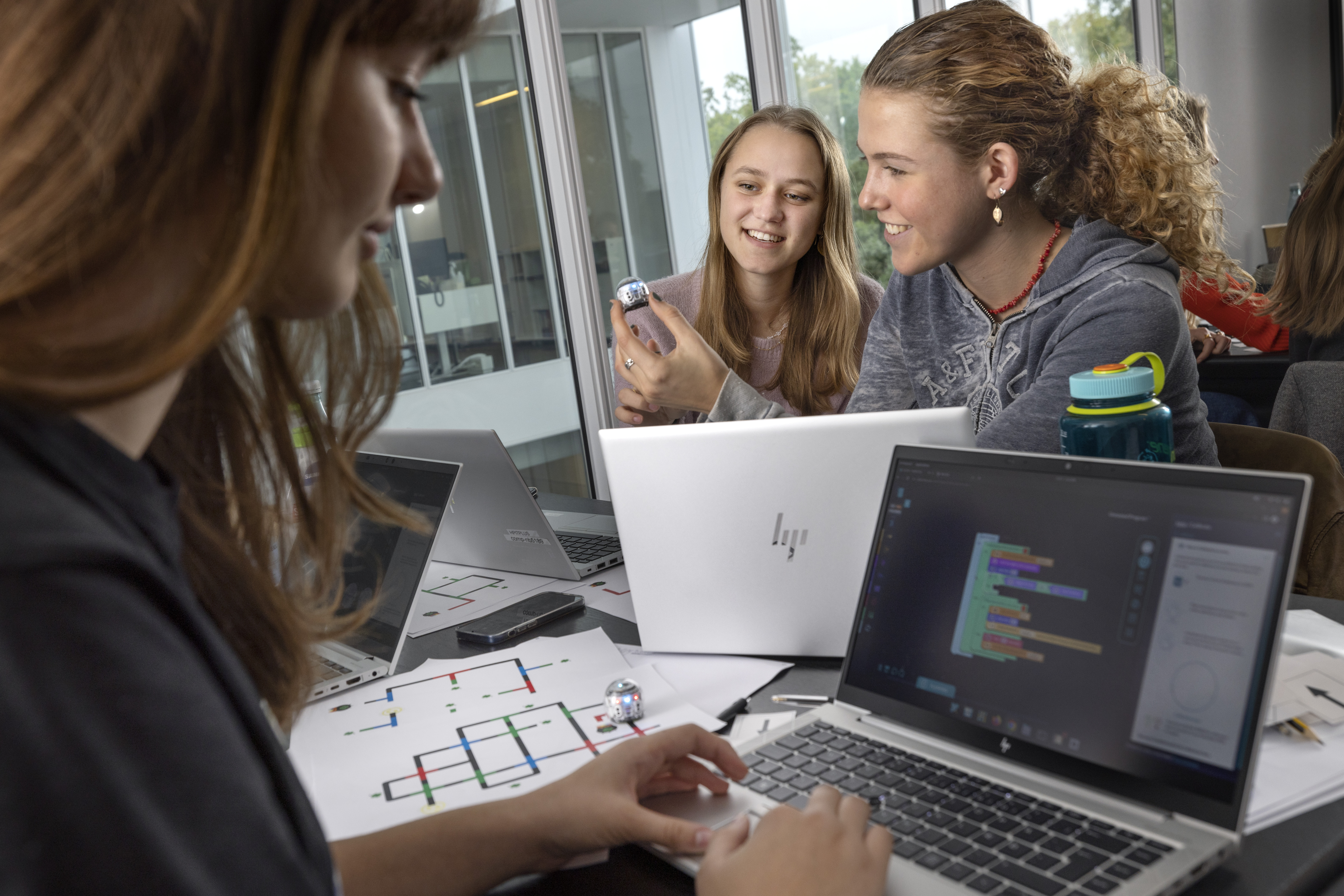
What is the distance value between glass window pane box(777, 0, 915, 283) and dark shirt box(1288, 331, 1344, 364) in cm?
131

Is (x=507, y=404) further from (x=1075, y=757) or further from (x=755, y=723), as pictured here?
(x=1075, y=757)

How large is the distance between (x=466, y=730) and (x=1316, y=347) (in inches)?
97.3

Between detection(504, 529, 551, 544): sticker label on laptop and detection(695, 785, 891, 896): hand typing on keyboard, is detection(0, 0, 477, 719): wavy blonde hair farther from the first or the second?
detection(504, 529, 551, 544): sticker label on laptop

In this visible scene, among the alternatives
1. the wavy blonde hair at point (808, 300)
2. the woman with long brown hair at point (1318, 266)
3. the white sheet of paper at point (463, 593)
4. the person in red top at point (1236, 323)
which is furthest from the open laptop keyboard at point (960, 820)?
the person in red top at point (1236, 323)

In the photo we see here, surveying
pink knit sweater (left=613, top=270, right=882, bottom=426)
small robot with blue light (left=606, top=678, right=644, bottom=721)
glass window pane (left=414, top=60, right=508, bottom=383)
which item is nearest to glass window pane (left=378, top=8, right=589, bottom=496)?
glass window pane (left=414, top=60, right=508, bottom=383)

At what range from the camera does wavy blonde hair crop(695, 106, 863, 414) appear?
2.23 meters

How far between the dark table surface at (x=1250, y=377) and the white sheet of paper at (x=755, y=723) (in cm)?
276

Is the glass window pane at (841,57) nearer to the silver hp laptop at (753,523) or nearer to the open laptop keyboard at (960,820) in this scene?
the silver hp laptop at (753,523)

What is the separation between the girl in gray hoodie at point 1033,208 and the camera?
54.1 inches

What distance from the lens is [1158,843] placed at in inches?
24.9

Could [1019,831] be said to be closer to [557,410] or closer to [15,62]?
[15,62]

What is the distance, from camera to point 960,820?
2.27 ft

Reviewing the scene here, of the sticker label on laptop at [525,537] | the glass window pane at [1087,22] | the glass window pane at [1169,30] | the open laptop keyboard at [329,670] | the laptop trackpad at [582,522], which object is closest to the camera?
the open laptop keyboard at [329,670]

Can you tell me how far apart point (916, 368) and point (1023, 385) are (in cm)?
26
